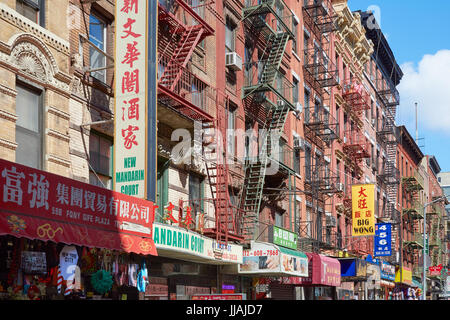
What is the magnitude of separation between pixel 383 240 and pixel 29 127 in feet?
106

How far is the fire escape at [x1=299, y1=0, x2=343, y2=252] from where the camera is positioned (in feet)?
118

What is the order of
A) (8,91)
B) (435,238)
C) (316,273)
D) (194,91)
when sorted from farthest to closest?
(435,238), (316,273), (194,91), (8,91)

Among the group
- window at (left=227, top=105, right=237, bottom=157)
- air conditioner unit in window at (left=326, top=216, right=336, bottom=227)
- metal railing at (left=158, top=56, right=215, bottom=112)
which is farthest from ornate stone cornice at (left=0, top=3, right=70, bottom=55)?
air conditioner unit in window at (left=326, top=216, right=336, bottom=227)

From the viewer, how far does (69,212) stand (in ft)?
43.2

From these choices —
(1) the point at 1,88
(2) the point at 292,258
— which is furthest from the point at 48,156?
(2) the point at 292,258

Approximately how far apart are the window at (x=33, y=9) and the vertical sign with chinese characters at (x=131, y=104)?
1989mm

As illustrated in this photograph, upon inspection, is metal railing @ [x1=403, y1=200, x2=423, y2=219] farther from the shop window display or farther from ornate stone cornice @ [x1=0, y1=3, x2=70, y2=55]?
ornate stone cornice @ [x1=0, y1=3, x2=70, y2=55]

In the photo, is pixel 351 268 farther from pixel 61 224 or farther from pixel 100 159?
pixel 61 224

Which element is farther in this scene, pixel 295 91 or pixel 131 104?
pixel 295 91

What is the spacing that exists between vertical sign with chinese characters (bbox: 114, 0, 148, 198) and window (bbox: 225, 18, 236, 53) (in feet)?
34.6

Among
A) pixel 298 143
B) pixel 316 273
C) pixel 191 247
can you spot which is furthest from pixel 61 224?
pixel 298 143

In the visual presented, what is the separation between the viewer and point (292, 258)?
2619cm

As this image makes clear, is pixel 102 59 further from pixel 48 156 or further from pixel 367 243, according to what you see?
pixel 367 243
